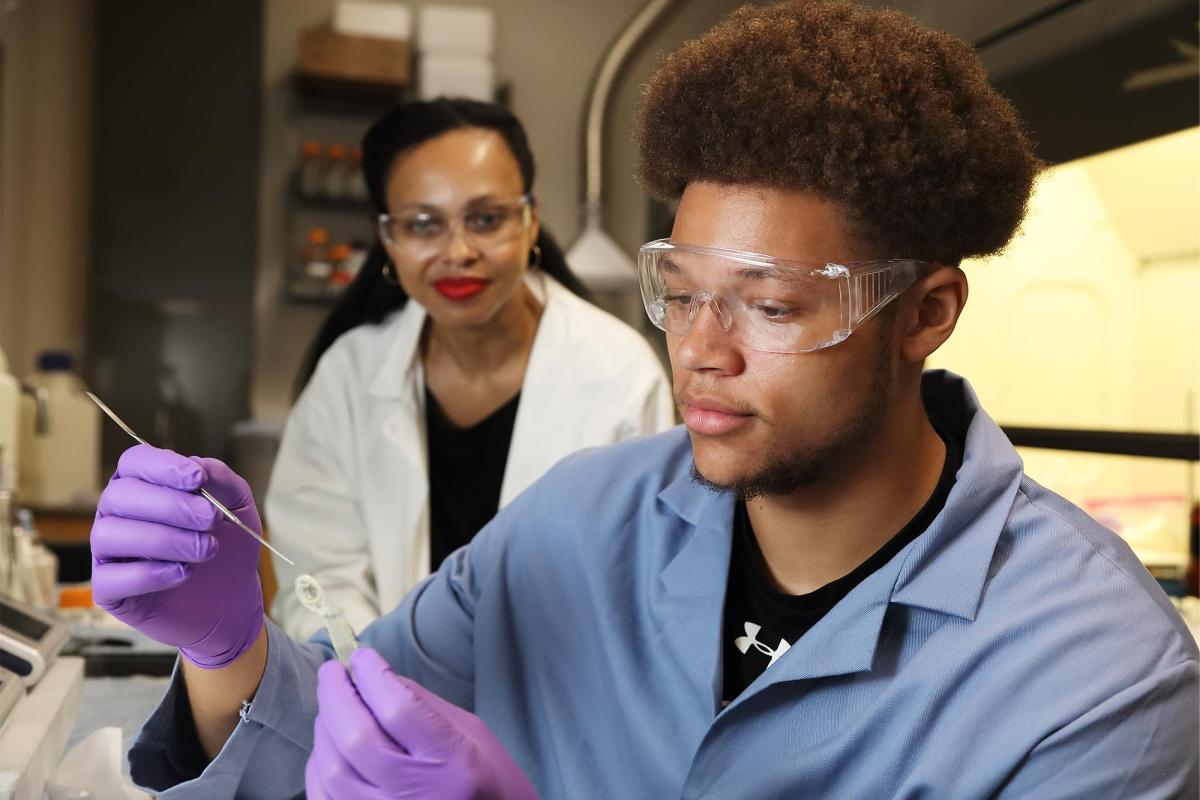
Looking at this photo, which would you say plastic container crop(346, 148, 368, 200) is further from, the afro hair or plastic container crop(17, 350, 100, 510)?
the afro hair

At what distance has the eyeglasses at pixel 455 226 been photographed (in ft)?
6.61

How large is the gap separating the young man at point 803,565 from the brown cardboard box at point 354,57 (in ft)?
12.2

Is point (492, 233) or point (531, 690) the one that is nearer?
point (531, 690)

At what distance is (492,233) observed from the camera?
204cm

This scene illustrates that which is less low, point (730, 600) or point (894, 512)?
point (894, 512)

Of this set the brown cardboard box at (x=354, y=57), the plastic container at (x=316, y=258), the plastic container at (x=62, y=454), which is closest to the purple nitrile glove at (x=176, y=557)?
the plastic container at (x=62, y=454)

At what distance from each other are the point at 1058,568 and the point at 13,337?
4.00 m

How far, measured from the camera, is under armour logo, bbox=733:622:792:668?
1.16 metres

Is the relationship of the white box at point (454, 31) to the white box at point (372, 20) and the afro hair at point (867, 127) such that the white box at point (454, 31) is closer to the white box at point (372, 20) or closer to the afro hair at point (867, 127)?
the white box at point (372, 20)

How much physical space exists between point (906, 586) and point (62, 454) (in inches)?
121

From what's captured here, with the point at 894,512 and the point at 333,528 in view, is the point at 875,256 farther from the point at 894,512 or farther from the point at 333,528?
the point at 333,528

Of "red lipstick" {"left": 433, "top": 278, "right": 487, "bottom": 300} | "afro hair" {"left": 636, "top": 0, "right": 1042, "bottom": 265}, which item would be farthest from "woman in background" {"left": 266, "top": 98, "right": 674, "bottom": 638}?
"afro hair" {"left": 636, "top": 0, "right": 1042, "bottom": 265}

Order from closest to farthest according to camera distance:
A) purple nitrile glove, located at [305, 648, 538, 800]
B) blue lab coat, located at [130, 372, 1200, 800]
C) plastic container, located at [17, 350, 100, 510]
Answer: purple nitrile glove, located at [305, 648, 538, 800] < blue lab coat, located at [130, 372, 1200, 800] < plastic container, located at [17, 350, 100, 510]

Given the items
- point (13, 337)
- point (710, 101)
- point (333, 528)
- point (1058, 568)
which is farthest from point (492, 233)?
point (13, 337)
